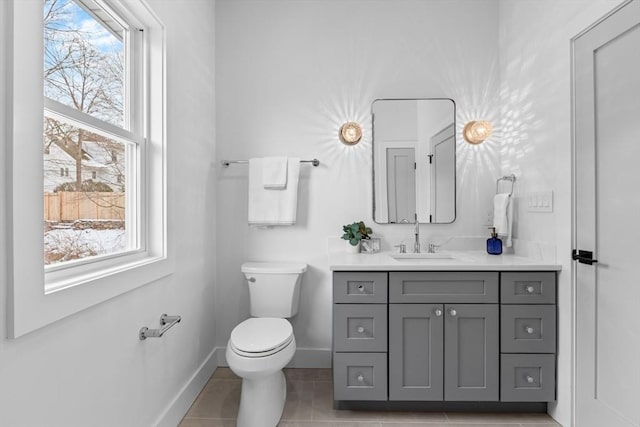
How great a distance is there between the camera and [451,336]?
183 centimetres

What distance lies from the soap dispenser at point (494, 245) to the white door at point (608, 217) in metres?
0.52

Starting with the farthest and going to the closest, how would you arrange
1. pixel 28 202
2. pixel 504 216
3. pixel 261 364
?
pixel 504 216 < pixel 261 364 < pixel 28 202

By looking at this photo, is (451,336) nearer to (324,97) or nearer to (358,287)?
(358,287)

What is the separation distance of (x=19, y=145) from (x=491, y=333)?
6.81 feet

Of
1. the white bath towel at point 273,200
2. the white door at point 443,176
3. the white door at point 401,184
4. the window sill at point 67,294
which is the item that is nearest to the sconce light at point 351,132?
the white door at point 401,184

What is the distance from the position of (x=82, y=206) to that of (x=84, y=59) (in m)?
A: 0.55

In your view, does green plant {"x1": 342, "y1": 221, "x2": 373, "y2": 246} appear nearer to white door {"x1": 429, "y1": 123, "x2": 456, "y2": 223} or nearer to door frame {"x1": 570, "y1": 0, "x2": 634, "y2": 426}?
white door {"x1": 429, "y1": 123, "x2": 456, "y2": 223}

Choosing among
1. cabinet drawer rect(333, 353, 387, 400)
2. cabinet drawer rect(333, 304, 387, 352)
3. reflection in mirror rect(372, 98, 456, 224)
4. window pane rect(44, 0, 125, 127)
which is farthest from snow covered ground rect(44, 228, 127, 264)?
reflection in mirror rect(372, 98, 456, 224)

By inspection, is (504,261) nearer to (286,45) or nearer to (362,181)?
(362,181)

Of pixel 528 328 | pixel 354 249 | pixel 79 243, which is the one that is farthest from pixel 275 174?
pixel 528 328

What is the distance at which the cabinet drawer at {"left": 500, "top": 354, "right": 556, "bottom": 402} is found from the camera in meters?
1.81

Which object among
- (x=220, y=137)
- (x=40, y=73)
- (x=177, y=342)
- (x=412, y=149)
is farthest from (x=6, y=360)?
(x=412, y=149)

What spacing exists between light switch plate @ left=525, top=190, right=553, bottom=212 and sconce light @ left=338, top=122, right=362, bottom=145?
1.12 metres

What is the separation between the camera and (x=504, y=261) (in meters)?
1.92
